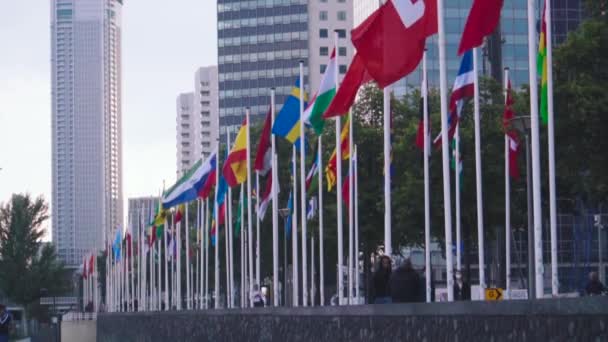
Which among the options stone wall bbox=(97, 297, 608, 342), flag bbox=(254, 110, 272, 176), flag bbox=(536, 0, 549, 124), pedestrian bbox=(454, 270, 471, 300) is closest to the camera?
stone wall bbox=(97, 297, 608, 342)

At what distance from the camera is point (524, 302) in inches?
640

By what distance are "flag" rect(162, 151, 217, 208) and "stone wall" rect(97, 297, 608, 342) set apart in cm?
1327

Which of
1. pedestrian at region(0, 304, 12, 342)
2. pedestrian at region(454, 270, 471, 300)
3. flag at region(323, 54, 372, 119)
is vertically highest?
flag at region(323, 54, 372, 119)

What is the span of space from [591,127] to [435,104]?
21.5 meters

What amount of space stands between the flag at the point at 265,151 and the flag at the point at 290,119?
5.36ft

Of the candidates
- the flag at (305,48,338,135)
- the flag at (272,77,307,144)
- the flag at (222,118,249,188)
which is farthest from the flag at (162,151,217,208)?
the flag at (305,48,338,135)

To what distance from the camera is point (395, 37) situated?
29.3 meters

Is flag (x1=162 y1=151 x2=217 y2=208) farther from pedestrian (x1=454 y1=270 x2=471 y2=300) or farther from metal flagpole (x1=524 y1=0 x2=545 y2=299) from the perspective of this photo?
metal flagpole (x1=524 y1=0 x2=545 y2=299)

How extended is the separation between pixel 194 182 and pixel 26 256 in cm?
10375

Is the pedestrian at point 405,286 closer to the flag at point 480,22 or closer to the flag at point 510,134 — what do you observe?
the flag at point 480,22

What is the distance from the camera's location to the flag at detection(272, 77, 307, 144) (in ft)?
147

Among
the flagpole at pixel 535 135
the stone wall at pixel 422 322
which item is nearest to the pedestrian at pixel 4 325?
the stone wall at pixel 422 322

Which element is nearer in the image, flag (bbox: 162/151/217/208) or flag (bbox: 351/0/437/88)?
flag (bbox: 351/0/437/88)

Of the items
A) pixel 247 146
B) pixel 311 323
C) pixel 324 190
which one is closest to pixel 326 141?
pixel 324 190
